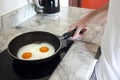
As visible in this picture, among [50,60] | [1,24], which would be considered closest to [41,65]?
[50,60]

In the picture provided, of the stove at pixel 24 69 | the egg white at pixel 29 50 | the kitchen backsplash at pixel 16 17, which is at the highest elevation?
the kitchen backsplash at pixel 16 17

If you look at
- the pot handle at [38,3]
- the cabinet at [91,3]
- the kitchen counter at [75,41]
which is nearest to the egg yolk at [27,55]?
the kitchen counter at [75,41]

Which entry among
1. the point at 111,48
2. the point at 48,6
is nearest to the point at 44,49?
the point at 111,48

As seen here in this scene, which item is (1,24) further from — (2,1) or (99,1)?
(99,1)

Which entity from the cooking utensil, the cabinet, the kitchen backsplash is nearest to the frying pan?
the kitchen backsplash

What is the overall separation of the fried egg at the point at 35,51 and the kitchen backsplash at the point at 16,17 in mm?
227

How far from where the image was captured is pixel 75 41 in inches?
36.9

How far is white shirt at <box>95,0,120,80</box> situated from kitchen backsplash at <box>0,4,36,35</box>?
1.93 feet

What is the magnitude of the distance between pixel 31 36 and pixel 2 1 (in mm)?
267

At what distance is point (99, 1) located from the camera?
94.1 inches

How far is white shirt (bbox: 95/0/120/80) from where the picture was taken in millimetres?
665

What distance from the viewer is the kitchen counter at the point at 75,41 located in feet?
2.38

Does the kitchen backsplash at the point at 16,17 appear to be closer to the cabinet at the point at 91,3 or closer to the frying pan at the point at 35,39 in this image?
the frying pan at the point at 35,39

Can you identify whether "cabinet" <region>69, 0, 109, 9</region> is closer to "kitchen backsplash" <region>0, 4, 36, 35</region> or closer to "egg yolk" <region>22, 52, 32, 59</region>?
"kitchen backsplash" <region>0, 4, 36, 35</region>
